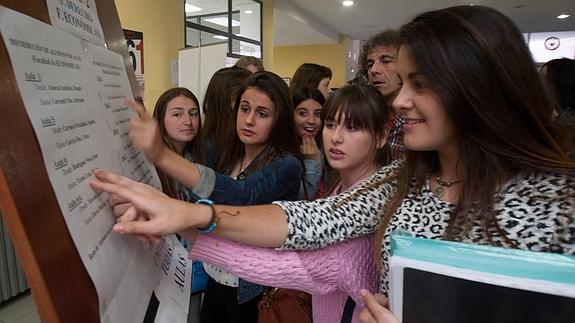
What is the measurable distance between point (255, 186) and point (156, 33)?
11.0 feet

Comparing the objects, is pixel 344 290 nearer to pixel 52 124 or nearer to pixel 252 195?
pixel 252 195

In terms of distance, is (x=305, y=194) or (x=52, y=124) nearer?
(x=52, y=124)

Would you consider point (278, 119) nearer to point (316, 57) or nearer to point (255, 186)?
point (255, 186)

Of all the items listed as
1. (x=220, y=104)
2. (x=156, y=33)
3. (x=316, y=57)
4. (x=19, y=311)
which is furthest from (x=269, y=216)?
(x=316, y=57)

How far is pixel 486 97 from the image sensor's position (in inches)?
25.9

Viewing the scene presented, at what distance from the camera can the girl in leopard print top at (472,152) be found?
0.64m

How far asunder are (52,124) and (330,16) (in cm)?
861

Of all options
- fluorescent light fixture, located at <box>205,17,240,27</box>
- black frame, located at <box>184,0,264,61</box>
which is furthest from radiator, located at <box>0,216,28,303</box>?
fluorescent light fixture, located at <box>205,17,240,27</box>

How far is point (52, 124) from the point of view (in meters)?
0.40

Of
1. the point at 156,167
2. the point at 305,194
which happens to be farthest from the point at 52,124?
the point at 305,194

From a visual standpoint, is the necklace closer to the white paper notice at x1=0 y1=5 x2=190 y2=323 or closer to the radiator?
the white paper notice at x1=0 y1=5 x2=190 y2=323

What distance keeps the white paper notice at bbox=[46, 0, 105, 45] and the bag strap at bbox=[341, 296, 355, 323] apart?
704 millimetres

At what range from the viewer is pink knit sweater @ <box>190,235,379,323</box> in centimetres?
73

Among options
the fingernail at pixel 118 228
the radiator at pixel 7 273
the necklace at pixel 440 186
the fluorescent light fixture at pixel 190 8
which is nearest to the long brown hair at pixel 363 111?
the necklace at pixel 440 186
